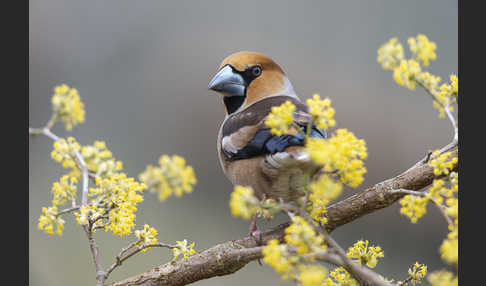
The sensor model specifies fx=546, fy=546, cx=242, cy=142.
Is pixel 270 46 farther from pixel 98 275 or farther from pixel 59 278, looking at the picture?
pixel 98 275

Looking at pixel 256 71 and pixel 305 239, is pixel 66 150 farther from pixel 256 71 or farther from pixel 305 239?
pixel 256 71

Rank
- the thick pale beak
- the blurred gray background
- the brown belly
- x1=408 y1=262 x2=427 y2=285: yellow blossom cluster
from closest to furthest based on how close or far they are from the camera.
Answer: x1=408 y1=262 x2=427 y2=285: yellow blossom cluster, the brown belly, the thick pale beak, the blurred gray background

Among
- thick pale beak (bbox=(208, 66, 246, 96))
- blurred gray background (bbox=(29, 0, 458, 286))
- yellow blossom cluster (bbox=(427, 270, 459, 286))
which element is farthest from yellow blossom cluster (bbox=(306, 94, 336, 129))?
blurred gray background (bbox=(29, 0, 458, 286))

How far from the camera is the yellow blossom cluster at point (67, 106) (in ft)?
3.23

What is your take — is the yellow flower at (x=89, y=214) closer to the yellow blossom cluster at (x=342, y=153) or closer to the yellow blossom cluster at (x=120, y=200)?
the yellow blossom cluster at (x=120, y=200)

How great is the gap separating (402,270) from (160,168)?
5.89 feet

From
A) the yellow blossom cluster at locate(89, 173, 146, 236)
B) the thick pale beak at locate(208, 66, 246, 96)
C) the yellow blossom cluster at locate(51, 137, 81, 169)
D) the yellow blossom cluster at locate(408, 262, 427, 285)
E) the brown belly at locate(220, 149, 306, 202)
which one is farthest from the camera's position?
the thick pale beak at locate(208, 66, 246, 96)

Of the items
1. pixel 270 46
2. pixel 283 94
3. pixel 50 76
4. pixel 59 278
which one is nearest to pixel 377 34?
pixel 270 46

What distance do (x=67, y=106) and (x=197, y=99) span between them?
1847 mm

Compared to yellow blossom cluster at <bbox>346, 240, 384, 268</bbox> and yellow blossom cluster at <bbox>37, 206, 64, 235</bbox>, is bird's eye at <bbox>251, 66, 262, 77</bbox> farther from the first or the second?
yellow blossom cluster at <bbox>37, 206, 64, 235</bbox>

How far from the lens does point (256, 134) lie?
4.75 ft

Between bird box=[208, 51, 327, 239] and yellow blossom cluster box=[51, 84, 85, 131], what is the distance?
0.44 metres

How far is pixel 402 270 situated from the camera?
2389mm

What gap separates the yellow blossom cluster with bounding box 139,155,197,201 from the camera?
87cm
